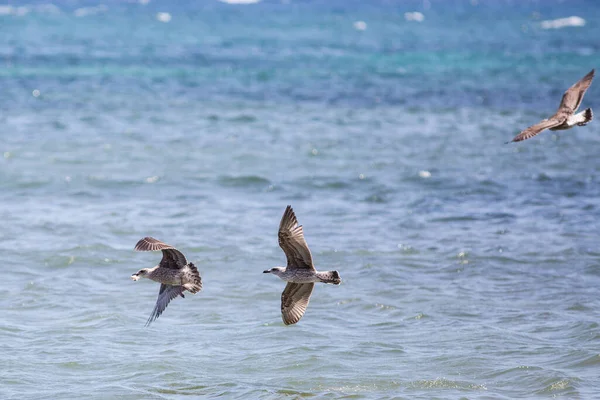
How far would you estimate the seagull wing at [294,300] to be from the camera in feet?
26.6

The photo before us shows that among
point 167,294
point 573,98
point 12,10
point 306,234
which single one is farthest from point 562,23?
point 167,294

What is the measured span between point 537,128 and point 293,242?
242 centimetres

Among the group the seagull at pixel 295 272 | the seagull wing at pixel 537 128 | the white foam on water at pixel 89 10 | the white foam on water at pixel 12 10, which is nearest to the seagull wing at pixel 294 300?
the seagull at pixel 295 272

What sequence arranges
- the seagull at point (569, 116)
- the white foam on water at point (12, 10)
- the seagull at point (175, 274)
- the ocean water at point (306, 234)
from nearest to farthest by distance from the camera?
1. the seagull at point (175, 274)
2. the seagull at point (569, 116)
3. the ocean water at point (306, 234)
4. the white foam on water at point (12, 10)

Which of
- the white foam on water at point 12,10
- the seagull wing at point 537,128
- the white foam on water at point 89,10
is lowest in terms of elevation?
the seagull wing at point 537,128

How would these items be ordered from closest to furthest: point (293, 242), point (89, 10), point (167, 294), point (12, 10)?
point (293, 242) → point (167, 294) → point (12, 10) → point (89, 10)

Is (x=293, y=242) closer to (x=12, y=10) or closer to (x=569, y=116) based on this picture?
(x=569, y=116)

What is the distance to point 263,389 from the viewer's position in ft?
27.0

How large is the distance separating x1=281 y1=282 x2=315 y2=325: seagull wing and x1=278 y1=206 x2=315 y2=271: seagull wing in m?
0.41

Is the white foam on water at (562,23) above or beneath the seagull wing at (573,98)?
above

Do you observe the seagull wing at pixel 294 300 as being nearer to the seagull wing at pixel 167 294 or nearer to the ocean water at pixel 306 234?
the ocean water at pixel 306 234

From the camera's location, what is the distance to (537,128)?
8.37 meters

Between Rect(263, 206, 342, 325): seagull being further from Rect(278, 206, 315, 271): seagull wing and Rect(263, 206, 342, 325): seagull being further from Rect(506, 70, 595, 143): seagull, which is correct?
Rect(506, 70, 595, 143): seagull

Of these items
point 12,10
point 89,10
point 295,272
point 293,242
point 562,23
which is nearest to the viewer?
point 293,242
